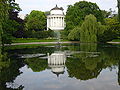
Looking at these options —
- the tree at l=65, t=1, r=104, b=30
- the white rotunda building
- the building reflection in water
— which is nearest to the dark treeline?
the tree at l=65, t=1, r=104, b=30

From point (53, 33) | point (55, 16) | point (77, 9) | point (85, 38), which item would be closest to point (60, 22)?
point (55, 16)

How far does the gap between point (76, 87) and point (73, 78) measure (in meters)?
1.99

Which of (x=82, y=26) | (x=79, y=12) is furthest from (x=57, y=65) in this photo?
(x=79, y=12)

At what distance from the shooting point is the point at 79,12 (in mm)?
58906

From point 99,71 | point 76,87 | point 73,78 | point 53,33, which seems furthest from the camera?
point 53,33

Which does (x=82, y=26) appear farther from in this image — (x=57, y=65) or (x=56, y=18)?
(x=56, y=18)

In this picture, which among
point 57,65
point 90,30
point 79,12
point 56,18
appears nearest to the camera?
point 57,65

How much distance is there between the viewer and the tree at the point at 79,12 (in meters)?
58.5

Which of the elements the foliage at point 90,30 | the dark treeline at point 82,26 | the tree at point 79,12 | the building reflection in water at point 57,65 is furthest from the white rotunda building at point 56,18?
the building reflection in water at point 57,65

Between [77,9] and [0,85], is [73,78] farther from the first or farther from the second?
[77,9]

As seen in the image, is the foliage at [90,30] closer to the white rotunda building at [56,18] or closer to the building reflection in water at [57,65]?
the building reflection in water at [57,65]

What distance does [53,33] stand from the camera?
6975cm

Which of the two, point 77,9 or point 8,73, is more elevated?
point 77,9

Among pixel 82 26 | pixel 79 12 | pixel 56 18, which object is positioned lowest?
pixel 82 26
